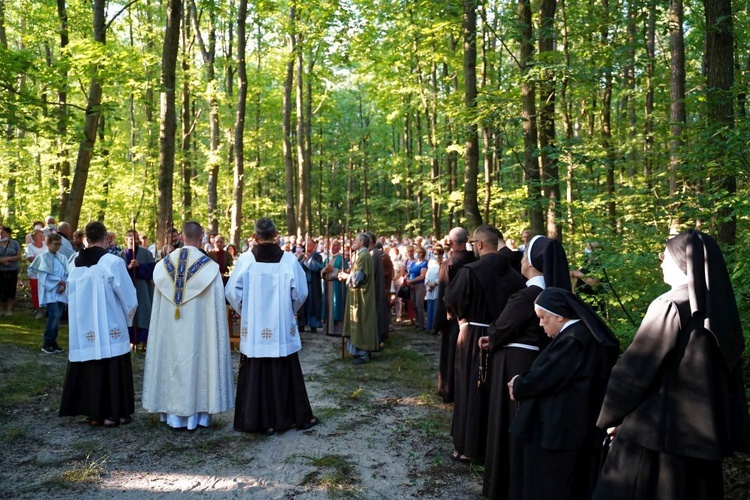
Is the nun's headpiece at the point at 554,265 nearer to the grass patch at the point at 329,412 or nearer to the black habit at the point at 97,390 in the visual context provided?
the grass patch at the point at 329,412

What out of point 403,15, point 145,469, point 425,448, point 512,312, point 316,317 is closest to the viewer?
point 512,312

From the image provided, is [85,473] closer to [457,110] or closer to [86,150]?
[457,110]

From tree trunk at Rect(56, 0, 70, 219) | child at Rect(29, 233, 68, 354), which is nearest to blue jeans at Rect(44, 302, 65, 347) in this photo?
child at Rect(29, 233, 68, 354)

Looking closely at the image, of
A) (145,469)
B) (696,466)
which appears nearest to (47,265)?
(145,469)

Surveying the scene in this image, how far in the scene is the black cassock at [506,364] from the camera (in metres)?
4.62

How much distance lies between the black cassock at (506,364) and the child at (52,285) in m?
8.11

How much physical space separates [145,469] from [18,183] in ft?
58.1

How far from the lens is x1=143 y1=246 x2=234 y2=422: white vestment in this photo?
21.0 ft

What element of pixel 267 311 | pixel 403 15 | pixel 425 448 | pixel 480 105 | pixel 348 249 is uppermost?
pixel 403 15

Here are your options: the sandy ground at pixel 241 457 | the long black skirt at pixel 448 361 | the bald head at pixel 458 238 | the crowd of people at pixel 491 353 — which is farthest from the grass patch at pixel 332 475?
the bald head at pixel 458 238

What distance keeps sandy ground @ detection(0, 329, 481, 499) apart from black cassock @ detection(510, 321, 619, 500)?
127 centimetres

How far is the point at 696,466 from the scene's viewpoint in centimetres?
315

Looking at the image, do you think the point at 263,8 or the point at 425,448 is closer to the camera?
the point at 425,448

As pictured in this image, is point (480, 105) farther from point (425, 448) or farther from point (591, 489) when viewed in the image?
point (591, 489)
